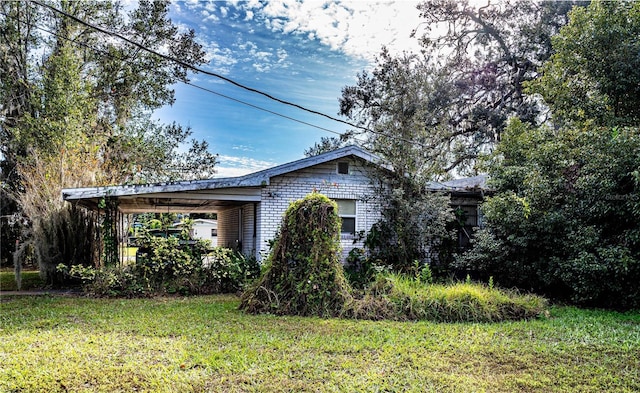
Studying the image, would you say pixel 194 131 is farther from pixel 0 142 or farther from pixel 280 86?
pixel 280 86

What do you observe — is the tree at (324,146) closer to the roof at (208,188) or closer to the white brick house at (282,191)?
the white brick house at (282,191)

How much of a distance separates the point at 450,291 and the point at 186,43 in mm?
16827

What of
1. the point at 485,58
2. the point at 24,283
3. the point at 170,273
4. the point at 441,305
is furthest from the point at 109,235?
the point at 485,58

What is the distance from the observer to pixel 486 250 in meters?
10.3

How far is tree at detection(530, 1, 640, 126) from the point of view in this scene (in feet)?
31.1

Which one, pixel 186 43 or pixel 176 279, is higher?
pixel 186 43

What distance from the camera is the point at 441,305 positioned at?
709cm

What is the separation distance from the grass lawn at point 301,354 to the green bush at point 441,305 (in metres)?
0.41

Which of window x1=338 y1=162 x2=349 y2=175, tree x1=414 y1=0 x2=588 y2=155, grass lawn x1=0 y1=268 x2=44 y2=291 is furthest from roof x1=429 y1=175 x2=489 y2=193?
grass lawn x1=0 y1=268 x2=44 y2=291

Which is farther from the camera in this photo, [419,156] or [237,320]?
[419,156]

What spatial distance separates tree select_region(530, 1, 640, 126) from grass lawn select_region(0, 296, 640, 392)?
18.6 ft

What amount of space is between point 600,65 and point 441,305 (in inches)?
293

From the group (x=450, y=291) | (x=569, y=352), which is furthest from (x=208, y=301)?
(x=569, y=352)

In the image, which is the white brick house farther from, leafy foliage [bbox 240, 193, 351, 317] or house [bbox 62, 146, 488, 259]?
leafy foliage [bbox 240, 193, 351, 317]
